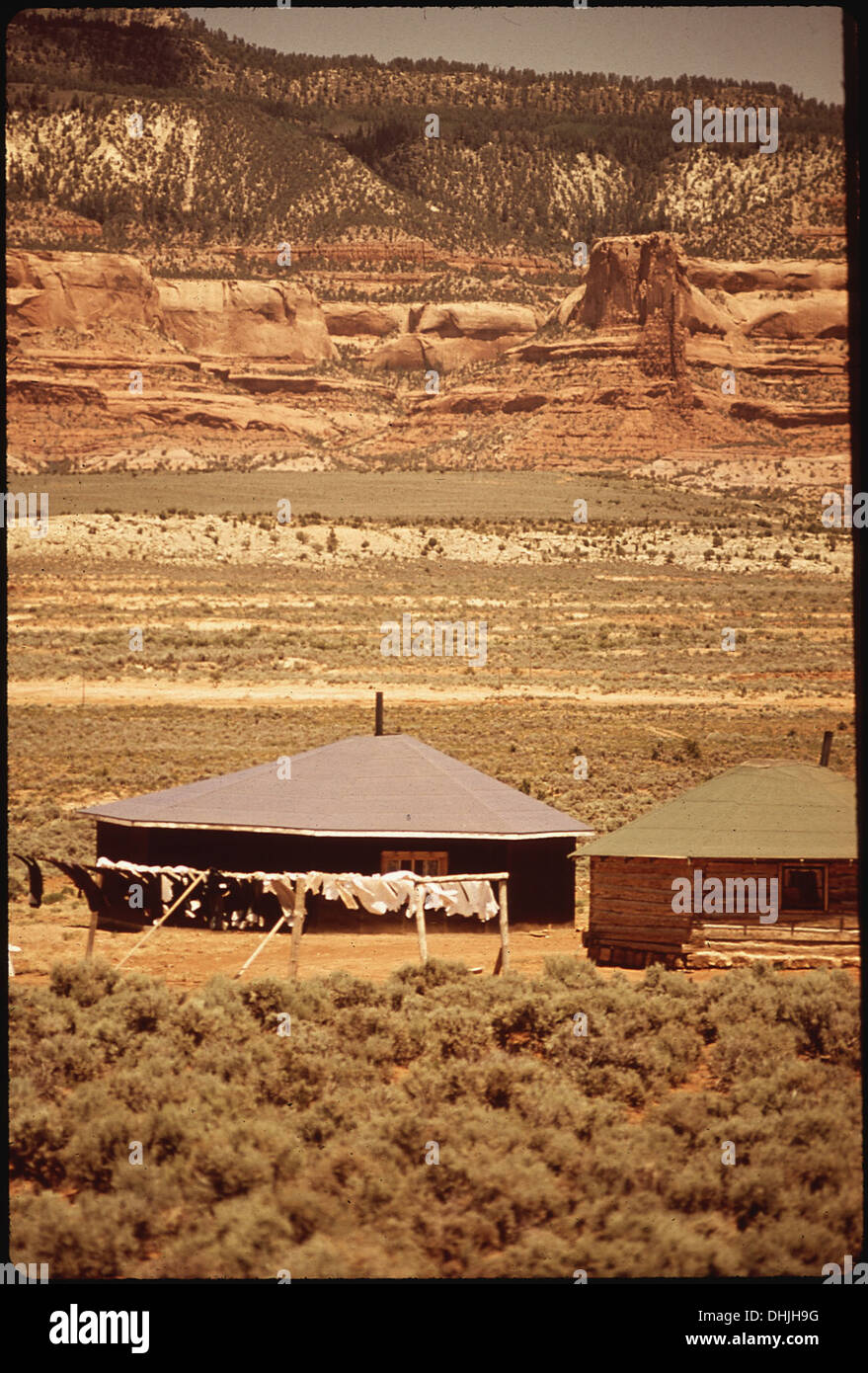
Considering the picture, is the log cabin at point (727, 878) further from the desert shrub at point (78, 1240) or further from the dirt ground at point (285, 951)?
the desert shrub at point (78, 1240)

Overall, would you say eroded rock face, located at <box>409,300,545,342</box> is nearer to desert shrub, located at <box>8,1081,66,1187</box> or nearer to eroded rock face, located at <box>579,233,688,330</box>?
eroded rock face, located at <box>579,233,688,330</box>

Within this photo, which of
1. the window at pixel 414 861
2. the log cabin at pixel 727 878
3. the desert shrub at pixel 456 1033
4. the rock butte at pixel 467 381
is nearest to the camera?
the desert shrub at pixel 456 1033

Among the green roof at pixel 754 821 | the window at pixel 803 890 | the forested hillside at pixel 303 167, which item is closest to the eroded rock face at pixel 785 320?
the forested hillside at pixel 303 167

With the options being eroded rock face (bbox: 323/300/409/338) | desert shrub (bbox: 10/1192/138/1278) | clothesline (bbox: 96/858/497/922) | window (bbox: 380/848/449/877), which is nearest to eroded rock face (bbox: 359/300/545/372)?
eroded rock face (bbox: 323/300/409/338)

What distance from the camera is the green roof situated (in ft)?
62.8

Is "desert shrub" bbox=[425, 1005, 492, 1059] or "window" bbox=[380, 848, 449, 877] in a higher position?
"window" bbox=[380, 848, 449, 877]

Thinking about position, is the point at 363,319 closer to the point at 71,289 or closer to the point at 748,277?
the point at 71,289

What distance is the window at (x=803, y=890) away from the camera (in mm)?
19578

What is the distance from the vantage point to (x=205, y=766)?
38625 mm

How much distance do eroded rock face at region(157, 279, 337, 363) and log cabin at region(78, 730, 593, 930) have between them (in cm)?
15100

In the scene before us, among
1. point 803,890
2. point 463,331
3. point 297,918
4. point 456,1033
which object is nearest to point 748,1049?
point 456,1033

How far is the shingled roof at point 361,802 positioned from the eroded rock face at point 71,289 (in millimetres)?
133565

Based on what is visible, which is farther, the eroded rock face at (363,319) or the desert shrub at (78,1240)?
the eroded rock face at (363,319)

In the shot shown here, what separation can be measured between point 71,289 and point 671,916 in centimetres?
14275
